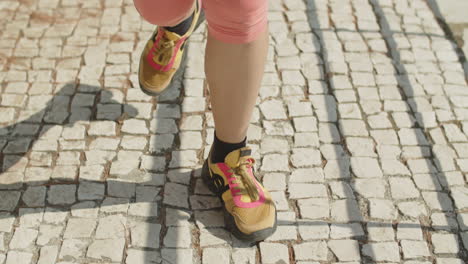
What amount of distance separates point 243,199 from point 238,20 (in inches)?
39.4

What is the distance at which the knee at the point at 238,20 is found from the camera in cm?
272

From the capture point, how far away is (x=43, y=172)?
367 cm

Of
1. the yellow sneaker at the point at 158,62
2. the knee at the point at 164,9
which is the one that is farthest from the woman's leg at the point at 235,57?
the yellow sneaker at the point at 158,62

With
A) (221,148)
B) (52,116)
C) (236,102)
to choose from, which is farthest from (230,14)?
(52,116)

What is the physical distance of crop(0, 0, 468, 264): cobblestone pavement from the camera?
3340 millimetres

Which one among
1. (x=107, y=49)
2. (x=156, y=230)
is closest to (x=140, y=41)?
(x=107, y=49)

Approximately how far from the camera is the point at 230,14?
9.00 feet

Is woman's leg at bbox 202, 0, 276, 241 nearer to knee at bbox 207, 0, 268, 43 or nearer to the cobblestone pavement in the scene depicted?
knee at bbox 207, 0, 268, 43

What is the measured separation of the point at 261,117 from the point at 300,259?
112 centimetres

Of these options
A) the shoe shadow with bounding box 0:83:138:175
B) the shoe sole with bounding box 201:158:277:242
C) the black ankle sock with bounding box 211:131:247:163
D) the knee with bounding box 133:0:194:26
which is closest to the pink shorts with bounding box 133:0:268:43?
the knee with bounding box 133:0:194:26

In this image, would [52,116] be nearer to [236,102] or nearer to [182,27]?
[182,27]

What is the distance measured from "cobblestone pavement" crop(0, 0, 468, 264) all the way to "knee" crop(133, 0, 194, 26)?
0.94 metres

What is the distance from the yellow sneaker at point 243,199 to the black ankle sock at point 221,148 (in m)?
0.02

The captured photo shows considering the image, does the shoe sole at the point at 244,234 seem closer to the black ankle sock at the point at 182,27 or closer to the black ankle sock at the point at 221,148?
the black ankle sock at the point at 221,148
